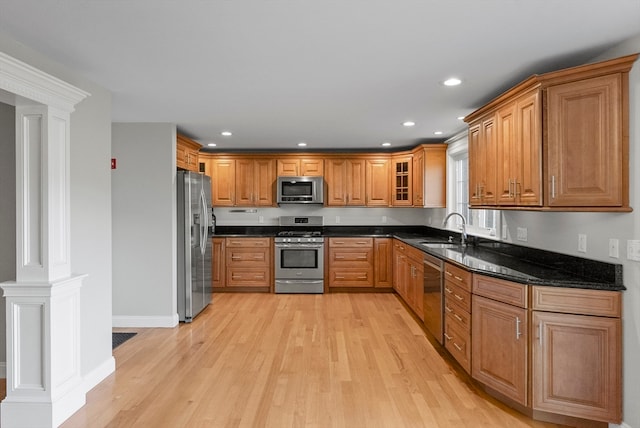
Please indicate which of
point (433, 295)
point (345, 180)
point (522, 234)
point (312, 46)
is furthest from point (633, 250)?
point (345, 180)

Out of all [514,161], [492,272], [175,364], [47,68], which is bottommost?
[175,364]

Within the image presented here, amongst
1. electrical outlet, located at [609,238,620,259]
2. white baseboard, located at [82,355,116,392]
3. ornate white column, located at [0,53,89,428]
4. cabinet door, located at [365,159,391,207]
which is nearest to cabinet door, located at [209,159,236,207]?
cabinet door, located at [365,159,391,207]

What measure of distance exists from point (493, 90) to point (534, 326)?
1943mm

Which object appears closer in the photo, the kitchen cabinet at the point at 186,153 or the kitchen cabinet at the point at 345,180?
the kitchen cabinet at the point at 186,153

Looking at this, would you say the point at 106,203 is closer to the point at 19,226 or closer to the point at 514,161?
the point at 19,226

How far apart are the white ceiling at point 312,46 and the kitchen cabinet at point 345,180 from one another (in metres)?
2.64

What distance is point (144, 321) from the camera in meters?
4.61

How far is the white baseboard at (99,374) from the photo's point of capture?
3031 mm

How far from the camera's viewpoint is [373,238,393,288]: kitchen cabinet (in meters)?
6.37

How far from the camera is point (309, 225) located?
23.0 feet

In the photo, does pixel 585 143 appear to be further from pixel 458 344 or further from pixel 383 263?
pixel 383 263

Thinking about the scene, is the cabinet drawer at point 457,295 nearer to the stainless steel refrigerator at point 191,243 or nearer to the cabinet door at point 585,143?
the cabinet door at point 585,143

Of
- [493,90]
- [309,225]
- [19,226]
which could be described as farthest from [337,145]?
[19,226]

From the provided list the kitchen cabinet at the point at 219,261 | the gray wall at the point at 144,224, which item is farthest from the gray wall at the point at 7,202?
the kitchen cabinet at the point at 219,261
